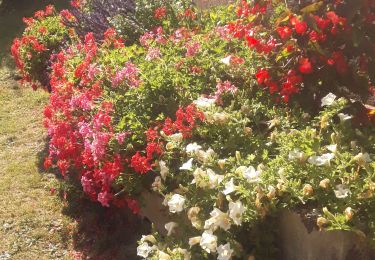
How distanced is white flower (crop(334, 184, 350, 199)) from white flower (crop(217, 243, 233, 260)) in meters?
0.53

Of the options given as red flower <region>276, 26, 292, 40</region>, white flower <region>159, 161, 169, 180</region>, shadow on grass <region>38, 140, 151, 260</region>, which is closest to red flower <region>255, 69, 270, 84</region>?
red flower <region>276, 26, 292, 40</region>

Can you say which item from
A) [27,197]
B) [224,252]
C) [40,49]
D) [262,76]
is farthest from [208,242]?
[40,49]

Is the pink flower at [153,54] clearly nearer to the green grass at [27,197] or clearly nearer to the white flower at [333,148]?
the green grass at [27,197]

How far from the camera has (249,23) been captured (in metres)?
3.56

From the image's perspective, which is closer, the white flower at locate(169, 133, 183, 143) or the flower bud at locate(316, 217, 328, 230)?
the flower bud at locate(316, 217, 328, 230)

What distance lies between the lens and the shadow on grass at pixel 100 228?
4121 millimetres

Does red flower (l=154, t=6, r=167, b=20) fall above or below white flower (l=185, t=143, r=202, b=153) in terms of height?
above

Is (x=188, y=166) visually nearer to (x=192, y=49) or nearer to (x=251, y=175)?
(x=251, y=175)

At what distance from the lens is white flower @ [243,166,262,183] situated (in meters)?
2.39

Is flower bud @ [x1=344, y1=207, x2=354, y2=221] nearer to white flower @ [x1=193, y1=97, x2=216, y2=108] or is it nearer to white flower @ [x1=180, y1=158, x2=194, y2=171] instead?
white flower @ [x1=180, y1=158, x2=194, y2=171]

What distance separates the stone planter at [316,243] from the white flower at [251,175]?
0.77ft

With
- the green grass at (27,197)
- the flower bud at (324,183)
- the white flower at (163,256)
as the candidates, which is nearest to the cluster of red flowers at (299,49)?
the flower bud at (324,183)

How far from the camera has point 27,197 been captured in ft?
16.6

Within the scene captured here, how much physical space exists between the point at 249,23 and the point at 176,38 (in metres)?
1.04
